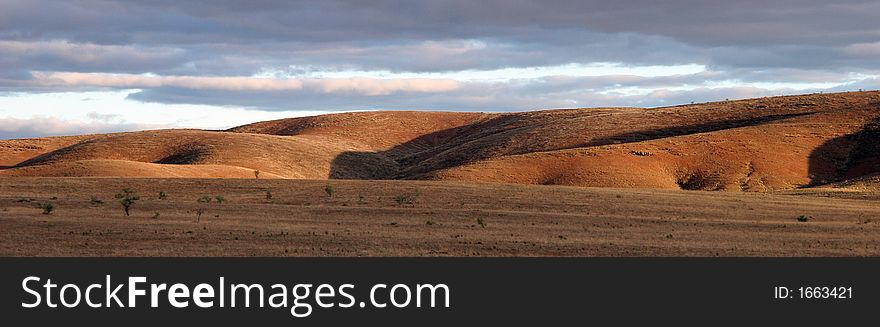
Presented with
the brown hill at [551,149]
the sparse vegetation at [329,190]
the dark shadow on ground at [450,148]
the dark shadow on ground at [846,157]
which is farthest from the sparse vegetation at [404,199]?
the dark shadow on ground at [450,148]

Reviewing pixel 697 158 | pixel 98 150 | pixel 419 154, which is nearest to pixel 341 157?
pixel 419 154

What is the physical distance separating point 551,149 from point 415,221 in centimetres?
5790

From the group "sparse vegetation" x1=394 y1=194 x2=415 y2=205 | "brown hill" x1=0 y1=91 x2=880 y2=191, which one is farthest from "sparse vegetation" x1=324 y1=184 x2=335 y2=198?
"brown hill" x1=0 y1=91 x2=880 y2=191

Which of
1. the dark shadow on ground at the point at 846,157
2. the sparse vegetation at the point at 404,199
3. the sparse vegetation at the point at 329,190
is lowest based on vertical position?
the dark shadow on ground at the point at 846,157

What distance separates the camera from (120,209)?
138 ft

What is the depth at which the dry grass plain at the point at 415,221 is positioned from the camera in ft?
106

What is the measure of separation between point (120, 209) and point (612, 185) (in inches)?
1485

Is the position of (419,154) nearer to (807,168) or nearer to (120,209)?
(807,168)

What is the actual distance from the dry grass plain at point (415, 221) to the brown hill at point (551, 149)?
2091cm

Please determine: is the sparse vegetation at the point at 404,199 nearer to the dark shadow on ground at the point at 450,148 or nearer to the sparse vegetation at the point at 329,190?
the sparse vegetation at the point at 329,190

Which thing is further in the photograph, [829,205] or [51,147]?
[51,147]

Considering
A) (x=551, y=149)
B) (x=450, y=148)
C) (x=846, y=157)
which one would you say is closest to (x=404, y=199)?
(x=846, y=157)

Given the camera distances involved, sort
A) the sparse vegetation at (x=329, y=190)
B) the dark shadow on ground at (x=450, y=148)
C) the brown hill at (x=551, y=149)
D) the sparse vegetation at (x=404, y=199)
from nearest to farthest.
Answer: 1. the sparse vegetation at (x=404, y=199)
2. the sparse vegetation at (x=329, y=190)
3. the brown hill at (x=551, y=149)
4. the dark shadow on ground at (x=450, y=148)

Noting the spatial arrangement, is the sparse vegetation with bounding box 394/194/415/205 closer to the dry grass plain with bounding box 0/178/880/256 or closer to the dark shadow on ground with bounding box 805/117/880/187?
the dry grass plain with bounding box 0/178/880/256
